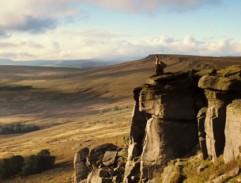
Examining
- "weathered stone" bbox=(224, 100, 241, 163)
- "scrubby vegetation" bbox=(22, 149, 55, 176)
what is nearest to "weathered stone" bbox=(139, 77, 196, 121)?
"weathered stone" bbox=(224, 100, 241, 163)

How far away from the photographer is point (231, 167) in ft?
106

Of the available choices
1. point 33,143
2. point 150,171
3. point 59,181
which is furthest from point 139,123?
point 33,143

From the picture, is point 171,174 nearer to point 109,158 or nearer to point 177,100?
point 177,100

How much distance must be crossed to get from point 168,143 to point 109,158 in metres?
12.4

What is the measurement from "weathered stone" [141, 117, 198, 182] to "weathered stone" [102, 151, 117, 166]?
9255 mm

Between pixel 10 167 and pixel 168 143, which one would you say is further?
pixel 10 167

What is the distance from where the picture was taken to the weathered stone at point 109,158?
50131 mm

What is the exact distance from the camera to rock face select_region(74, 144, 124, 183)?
154ft

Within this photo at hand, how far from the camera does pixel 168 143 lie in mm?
40781

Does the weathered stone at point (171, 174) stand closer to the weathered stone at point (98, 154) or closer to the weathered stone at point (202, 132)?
the weathered stone at point (202, 132)

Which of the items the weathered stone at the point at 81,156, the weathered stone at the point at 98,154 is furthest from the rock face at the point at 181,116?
the weathered stone at the point at 81,156

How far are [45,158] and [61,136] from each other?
62.6 m

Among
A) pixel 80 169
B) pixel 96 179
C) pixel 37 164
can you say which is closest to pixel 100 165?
pixel 96 179

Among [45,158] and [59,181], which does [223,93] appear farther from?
[45,158]
